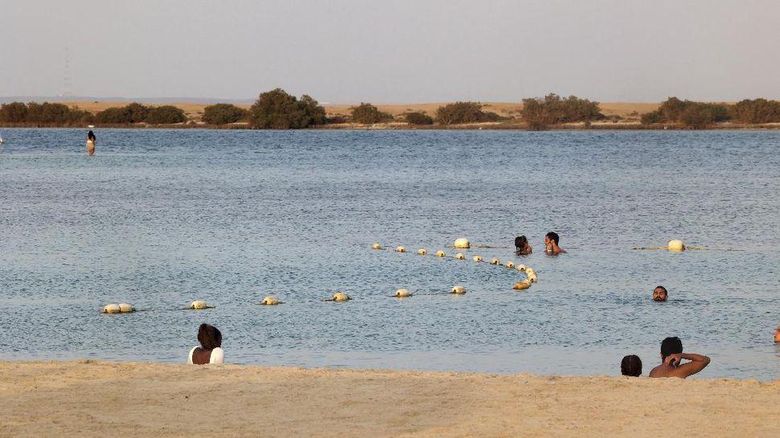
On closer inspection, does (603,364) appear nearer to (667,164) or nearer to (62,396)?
(62,396)

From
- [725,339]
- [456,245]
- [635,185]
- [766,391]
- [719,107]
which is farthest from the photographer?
[719,107]

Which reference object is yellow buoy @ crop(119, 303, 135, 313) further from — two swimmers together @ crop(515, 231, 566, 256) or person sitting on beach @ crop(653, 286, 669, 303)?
two swimmers together @ crop(515, 231, 566, 256)

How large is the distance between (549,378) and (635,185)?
45046 millimetres

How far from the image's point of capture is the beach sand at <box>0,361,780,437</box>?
10.3 metres

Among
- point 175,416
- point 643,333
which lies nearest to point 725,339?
point 643,333

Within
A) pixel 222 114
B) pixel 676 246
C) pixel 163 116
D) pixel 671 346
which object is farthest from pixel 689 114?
pixel 671 346

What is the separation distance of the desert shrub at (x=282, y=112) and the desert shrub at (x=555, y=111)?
26.5 meters

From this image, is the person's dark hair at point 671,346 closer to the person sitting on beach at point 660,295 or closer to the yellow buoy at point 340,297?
the person sitting on beach at point 660,295

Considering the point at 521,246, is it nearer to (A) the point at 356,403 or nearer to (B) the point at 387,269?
(B) the point at 387,269

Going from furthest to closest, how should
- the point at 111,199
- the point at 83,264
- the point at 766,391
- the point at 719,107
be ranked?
the point at 719,107
the point at 111,199
the point at 83,264
the point at 766,391

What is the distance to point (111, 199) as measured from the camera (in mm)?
46719

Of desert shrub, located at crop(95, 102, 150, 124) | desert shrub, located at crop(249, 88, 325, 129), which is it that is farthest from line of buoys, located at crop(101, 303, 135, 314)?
desert shrub, located at crop(95, 102, 150, 124)

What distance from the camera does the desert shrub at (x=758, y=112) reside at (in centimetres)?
16162

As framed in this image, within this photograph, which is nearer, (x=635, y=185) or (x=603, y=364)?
(x=603, y=364)
